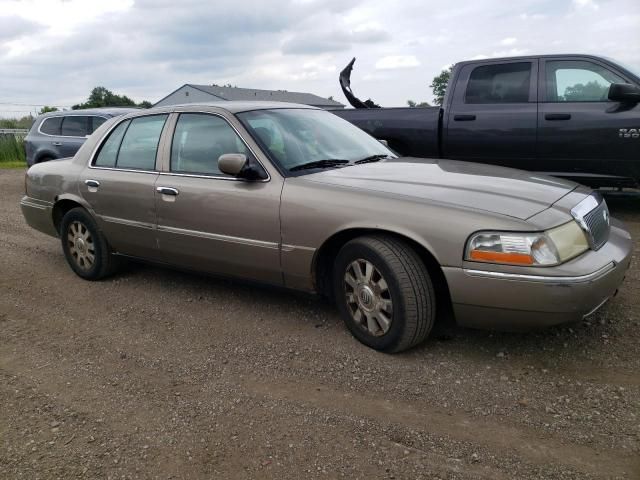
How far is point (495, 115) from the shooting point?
6.79 m

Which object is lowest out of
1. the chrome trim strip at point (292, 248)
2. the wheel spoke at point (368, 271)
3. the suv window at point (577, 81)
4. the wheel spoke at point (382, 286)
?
the wheel spoke at point (382, 286)

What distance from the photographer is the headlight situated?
2.88m

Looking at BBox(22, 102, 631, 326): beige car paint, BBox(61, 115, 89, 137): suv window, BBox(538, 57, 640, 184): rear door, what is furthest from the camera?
BBox(61, 115, 89, 137): suv window

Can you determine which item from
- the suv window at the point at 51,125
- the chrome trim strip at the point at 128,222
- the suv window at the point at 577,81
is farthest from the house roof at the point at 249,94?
the chrome trim strip at the point at 128,222

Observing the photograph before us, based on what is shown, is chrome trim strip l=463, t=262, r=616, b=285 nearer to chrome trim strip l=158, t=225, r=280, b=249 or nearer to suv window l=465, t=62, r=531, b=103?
chrome trim strip l=158, t=225, r=280, b=249

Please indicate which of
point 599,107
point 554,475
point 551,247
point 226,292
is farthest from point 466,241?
point 599,107

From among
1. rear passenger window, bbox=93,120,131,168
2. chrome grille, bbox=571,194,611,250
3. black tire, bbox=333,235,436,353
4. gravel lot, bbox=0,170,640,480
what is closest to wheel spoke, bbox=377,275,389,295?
black tire, bbox=333,235,436,353

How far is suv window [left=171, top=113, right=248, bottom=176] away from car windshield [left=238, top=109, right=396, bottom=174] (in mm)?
163

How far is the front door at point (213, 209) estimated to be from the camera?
3.73 m

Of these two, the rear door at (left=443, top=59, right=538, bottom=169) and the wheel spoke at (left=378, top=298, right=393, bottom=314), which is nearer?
the wheel spoke at (left=378, top=298, right=393, bottom=314)

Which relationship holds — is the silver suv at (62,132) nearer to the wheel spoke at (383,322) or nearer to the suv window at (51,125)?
the suv window at (51,125)

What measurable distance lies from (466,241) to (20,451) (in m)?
2.44

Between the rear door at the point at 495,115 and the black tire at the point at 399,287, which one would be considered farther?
the rear door at the point at 495,115

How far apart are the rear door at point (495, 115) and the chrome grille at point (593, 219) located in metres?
3.20
